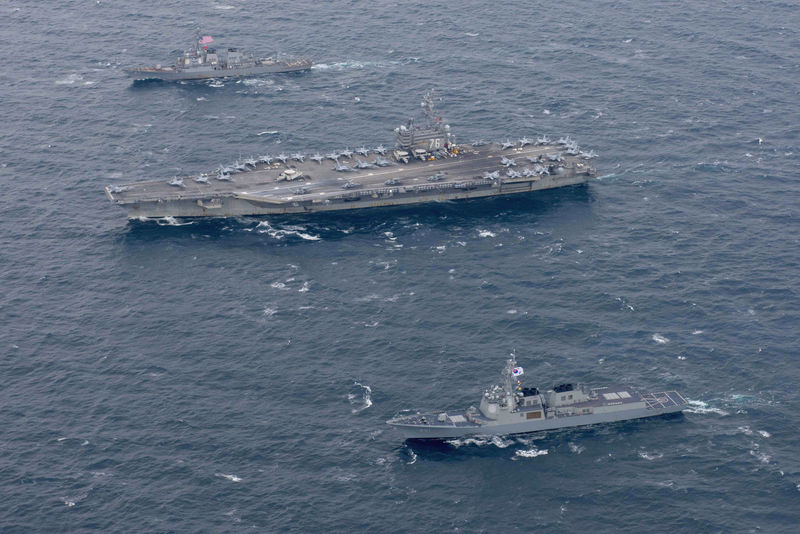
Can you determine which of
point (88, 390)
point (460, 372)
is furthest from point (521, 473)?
point (88, 390)

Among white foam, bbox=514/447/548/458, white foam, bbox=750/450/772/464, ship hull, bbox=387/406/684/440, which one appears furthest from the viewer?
ship hull, bbox=387/406/684/440

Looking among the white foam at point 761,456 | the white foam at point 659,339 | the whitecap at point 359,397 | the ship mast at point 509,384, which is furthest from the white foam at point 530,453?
the white foam at point 659,339

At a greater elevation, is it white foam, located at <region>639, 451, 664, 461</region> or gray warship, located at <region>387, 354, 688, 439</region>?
gray warship, located at <region>387, 354, 688, 439</region>

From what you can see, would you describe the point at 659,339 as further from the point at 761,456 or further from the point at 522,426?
the point at 522,426

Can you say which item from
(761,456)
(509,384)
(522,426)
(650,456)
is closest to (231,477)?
(509,384)

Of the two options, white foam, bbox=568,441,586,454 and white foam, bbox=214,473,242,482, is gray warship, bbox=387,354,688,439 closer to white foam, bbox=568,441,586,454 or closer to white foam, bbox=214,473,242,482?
white foam, bbox=568,441,586,454

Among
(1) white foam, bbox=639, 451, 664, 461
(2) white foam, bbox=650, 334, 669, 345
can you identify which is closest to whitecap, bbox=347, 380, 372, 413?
(1) white foam, bbox=639, 451, 664, 461

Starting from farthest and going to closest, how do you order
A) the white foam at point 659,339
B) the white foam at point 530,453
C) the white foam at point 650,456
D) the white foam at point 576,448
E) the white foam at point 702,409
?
1. the white foam at point 659,339
2. the white foam at point 702,409
3. the white foam at point 576,448
4. the white foam at point 530,453
5. the white foam at point 650,456

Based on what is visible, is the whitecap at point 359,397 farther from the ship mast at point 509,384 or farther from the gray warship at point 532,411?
the ship mast at point 509,384
